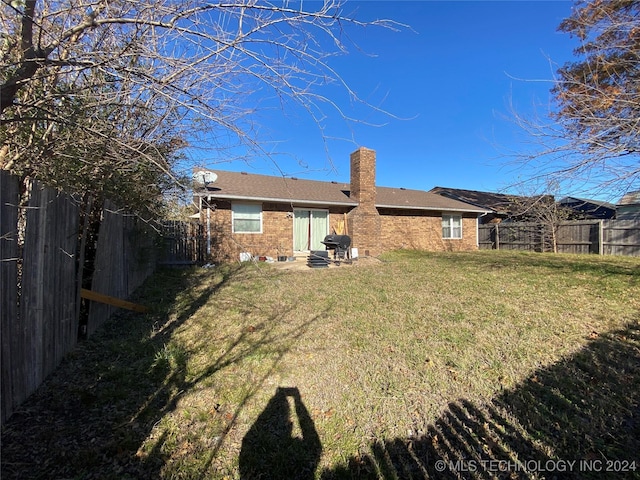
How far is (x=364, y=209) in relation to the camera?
45.4 ft

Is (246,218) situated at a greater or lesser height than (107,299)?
greater

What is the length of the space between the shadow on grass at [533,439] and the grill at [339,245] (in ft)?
28.3

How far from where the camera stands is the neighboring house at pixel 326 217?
38.7 ft

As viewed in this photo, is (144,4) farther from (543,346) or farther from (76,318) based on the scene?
(543,346)

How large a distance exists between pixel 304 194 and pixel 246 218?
2.90 metres

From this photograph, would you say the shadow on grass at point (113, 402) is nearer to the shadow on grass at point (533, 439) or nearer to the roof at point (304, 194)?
the shadow on grass at point (533, 439)

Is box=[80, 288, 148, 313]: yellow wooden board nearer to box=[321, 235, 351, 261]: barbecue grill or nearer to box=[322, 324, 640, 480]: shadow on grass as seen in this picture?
box=[322, 324, 640, 480]: shadow on grass

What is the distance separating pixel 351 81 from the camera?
2625 millimetres

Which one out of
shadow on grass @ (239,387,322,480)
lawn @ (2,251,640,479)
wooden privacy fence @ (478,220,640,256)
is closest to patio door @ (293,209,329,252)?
lawn @ (2,251,640,479)

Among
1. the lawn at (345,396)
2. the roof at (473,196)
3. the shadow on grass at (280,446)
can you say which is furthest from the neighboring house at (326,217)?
the shadow on grass at (280,446)

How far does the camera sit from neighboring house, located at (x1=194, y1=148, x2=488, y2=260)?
11805mm

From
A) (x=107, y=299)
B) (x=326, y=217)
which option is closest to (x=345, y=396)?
(x=107, y=299)

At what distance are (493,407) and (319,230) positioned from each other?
1121 centimetres

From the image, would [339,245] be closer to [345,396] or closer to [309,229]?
[309,229]
